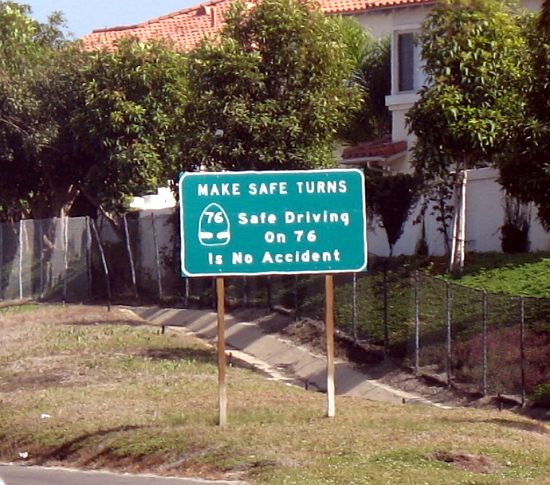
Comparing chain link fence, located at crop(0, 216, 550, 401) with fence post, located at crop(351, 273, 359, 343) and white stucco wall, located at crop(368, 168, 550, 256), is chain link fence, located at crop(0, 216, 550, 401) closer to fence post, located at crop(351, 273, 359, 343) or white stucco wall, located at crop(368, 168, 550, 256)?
fence post, located at crop(351, 273, 359, 343)

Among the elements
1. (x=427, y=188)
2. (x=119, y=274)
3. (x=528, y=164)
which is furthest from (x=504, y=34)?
(x=119, y=274)

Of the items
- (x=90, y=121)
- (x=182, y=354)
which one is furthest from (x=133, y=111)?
(x=182, y=354)

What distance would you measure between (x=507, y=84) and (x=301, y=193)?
994 cm

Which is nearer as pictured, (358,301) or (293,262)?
(293,262)

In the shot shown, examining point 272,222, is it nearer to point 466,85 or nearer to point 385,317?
point 385,317

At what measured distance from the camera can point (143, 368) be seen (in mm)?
21141

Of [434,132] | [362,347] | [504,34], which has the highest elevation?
[504,34]

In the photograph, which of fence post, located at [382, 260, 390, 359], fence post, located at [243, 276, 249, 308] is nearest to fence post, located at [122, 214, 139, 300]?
fence post, located at [243, 276, 249, 308]

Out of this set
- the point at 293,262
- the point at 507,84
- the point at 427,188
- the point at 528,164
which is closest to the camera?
the point at 293,262

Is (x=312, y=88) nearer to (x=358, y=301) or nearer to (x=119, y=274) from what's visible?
(x=358, y=301)

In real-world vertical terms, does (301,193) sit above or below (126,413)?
above

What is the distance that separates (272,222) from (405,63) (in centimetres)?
1973

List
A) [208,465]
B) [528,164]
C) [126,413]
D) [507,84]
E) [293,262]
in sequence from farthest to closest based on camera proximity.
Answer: [507,84] < [528,164] < [126,413] < [293,262] < [208,465]

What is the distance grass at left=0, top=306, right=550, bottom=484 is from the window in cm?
1339
